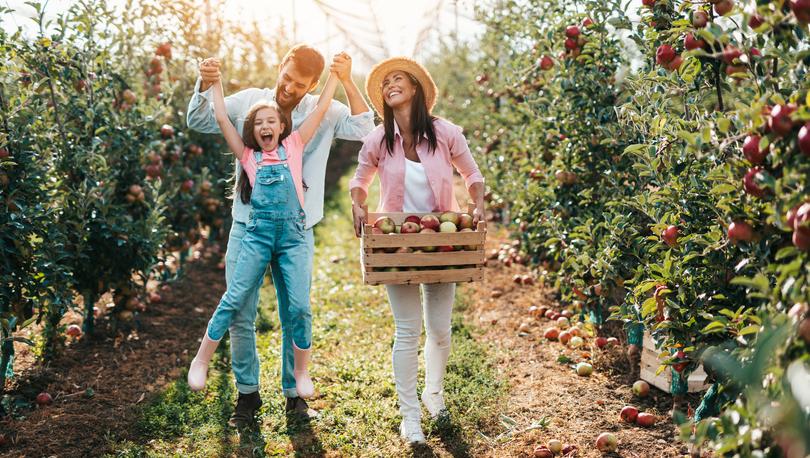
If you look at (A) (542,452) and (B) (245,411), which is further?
(B) (245,411)

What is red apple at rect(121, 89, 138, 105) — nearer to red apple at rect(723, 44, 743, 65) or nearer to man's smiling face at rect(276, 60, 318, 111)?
man's smiling face at rect(276, 60, 318, 111)

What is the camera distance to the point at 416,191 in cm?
329

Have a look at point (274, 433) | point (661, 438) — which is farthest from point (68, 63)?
point (661, 438)

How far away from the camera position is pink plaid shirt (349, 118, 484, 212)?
3.22m

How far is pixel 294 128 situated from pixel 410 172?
619 mm

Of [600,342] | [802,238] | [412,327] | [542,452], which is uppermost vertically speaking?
[802,238]

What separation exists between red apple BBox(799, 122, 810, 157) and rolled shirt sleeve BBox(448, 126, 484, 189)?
1603 mm

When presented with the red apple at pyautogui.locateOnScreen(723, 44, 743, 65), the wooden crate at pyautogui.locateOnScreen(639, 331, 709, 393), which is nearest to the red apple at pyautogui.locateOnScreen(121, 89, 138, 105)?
the wooden crate at pyautogui.locateOnScreen(639, 331, 709, 393)

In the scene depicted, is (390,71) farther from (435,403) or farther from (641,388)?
A: (641,388)

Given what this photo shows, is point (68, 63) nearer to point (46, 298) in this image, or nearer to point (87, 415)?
point (46, 298)

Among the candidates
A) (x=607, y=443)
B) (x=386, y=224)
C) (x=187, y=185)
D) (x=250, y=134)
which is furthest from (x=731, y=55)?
(x=187, y=185)

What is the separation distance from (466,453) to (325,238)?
538 centimetres

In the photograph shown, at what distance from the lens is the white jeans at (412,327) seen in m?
3.25

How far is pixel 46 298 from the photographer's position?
385 centimetres
